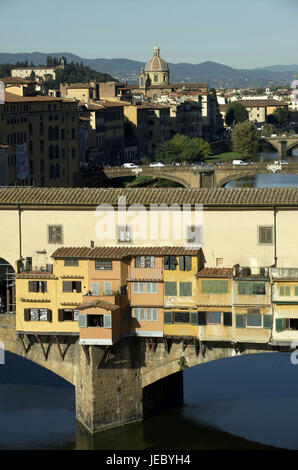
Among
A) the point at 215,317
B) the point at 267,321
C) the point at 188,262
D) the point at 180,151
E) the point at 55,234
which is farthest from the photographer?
the point at 180,151

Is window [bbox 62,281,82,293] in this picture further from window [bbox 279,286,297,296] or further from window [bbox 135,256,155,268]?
window [bbox 279,286,297,296]

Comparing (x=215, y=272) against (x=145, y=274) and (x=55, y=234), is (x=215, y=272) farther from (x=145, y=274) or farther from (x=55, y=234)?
(x=55, y=234)

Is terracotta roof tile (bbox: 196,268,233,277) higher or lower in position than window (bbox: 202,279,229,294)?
higher

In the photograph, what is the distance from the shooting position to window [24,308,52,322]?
63.7ft

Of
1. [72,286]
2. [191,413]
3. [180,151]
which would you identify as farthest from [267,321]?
[180,151]

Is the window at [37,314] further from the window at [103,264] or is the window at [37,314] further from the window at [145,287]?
the window at [145,287]

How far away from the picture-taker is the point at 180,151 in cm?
7131

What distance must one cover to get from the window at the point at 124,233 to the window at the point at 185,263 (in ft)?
3.35

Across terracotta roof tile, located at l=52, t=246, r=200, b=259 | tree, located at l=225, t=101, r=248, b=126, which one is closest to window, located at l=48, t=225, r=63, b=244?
terracotta roof tile, located at l=52, t=246, r=200, b=259

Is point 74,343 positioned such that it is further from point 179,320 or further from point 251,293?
point 251,293

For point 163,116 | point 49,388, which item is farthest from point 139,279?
point 163,116

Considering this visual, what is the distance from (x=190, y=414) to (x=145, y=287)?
2706 millimetres

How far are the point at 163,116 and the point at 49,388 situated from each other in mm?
62356
